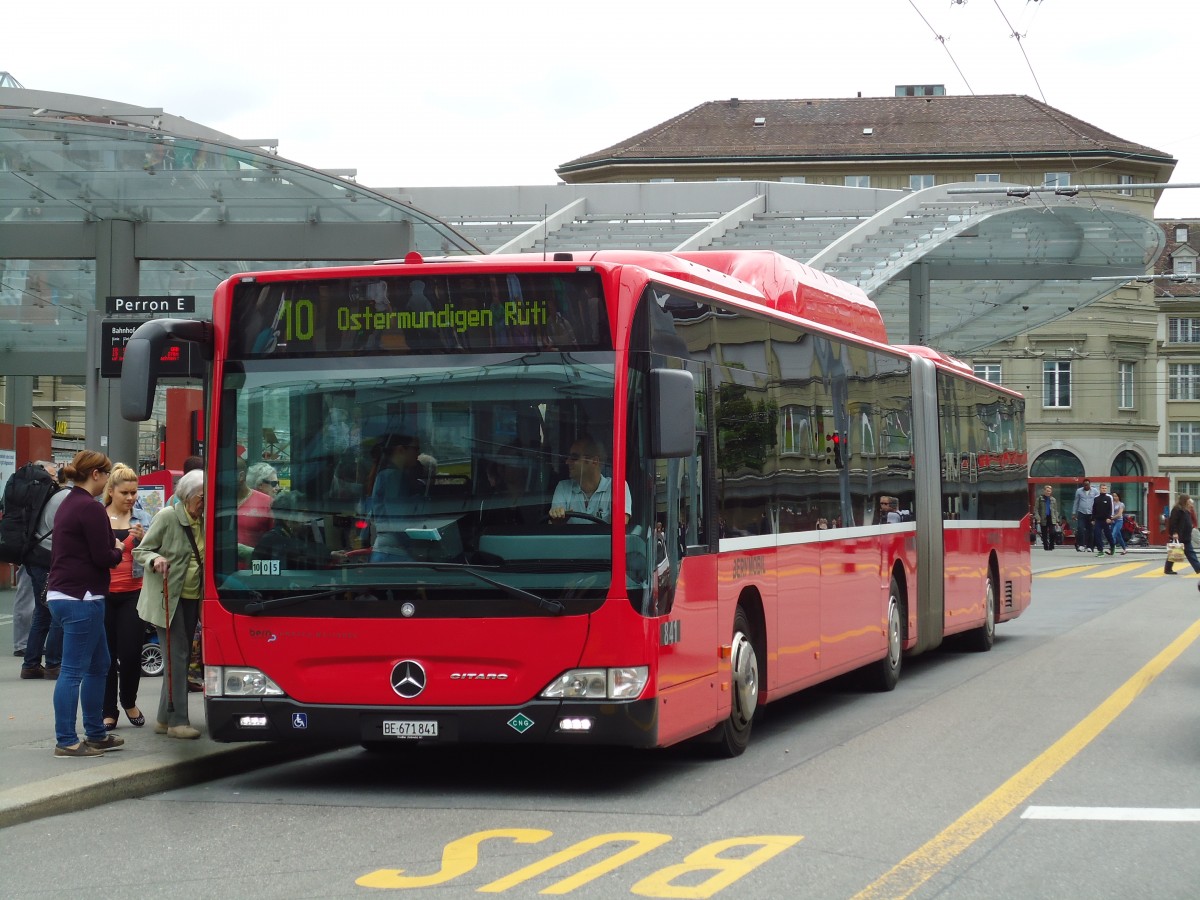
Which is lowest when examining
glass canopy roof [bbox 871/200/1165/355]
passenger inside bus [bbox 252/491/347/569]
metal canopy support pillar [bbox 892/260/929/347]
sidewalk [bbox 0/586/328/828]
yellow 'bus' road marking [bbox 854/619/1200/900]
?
yellow 'bus' road marking [bbox 854/619/1200/900]

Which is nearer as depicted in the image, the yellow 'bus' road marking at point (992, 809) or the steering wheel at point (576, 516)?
the yellow 'bus' road marking at point (992, 809)

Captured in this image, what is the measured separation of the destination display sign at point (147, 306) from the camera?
15680 mm

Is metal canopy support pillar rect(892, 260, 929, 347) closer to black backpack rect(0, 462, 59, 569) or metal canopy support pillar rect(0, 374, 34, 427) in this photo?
metal canopy support pillar rect(0, 374, 34, 427)

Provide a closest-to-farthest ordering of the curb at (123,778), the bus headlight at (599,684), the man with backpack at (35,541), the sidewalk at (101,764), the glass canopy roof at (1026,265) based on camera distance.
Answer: the curb at (123,778) < the sidewalk at (101,764) < the bus headlight at (599,684) < the man with backpack at (35,541) < the glass canopy roof at (1026,265)

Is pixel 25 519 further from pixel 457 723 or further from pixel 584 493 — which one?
pixel 584 493

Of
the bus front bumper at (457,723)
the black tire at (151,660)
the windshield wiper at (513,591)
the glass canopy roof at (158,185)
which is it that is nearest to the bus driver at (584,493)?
the windshield wiper at (513,591)

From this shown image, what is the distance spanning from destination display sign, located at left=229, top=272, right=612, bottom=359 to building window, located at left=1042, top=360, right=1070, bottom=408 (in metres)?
75.1

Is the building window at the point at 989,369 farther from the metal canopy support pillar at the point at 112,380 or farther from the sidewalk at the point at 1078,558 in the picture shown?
the metal canopy support pillar at the point at 112,380

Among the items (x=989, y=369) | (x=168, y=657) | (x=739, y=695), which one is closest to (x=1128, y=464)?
(x=989, y=369)

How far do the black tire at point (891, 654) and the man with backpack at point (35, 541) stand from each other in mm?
6489

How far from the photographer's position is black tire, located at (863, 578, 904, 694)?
14.7 metres

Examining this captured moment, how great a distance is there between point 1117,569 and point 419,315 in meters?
32.9

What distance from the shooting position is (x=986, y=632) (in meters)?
19.0

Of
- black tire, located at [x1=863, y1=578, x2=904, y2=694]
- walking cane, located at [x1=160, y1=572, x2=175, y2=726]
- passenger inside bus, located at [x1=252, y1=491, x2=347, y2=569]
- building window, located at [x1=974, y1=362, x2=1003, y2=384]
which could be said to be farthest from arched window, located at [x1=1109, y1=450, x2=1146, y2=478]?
passenger inside bus, located at [x1=252, y1=491, x2=347, y2=569]
